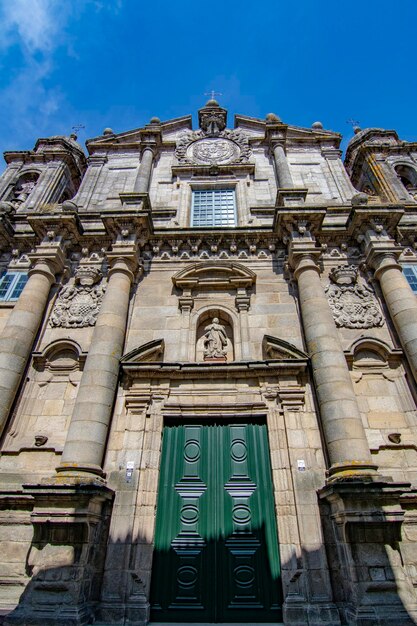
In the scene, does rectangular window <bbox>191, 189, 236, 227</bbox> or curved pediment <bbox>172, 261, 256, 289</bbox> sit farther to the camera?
rectangular window <bbox>191, 189, 236, 227</bbox>

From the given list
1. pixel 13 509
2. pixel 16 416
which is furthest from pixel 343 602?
pixel 16 416

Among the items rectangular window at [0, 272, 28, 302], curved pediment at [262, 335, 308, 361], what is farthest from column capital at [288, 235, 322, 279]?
rectangular window at [0, 272, 28, 302]

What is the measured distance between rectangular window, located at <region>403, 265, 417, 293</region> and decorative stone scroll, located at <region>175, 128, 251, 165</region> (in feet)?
27.5

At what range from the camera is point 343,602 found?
6.87 metres

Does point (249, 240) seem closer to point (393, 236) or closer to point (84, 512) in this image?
point (393, 236)

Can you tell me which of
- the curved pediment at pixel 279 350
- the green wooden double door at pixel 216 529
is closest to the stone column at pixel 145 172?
the curved pediment at pixel 279 350

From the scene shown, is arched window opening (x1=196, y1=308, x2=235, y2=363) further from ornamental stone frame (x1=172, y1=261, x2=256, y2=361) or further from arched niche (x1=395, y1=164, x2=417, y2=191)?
arched niche (x1=395, y1=164, x2=417, y2=191)

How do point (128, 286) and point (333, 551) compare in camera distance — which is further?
point (128, 286)

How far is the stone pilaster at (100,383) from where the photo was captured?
7.88m

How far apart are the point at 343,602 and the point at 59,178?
18.2 meters

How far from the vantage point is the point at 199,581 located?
24.4 feet

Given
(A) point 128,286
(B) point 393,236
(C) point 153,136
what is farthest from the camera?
(C) point 153,136

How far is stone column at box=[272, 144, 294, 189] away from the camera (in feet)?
46.7

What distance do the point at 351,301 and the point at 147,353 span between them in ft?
20.2
